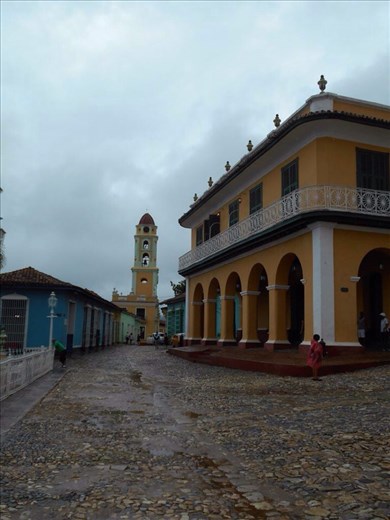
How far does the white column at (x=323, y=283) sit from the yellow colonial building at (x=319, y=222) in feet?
0.10

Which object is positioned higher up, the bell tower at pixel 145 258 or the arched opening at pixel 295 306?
the bell tower at pixel 145 258

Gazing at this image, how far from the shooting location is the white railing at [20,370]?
391 inches

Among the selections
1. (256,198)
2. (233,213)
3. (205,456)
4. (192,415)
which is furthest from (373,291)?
(205,456)

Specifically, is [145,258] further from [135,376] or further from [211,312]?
[135,376]

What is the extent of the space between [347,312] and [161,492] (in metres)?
11.3

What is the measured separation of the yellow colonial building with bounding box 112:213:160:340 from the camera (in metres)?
67.1

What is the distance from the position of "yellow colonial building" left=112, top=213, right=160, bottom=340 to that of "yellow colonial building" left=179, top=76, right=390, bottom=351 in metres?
46.6

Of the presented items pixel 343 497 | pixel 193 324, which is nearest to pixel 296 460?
pixel 343 497

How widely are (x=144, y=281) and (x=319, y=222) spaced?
5553 centimetres

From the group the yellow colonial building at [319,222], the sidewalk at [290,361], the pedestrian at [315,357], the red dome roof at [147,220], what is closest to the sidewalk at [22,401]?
the sidewalk at [290,361]

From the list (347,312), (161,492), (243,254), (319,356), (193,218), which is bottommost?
(161,492)

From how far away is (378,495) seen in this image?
4191 mm

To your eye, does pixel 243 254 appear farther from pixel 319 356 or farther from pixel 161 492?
pixel 161 492

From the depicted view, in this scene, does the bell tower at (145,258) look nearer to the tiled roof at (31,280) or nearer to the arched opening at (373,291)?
the tiled roof at (31,280)
